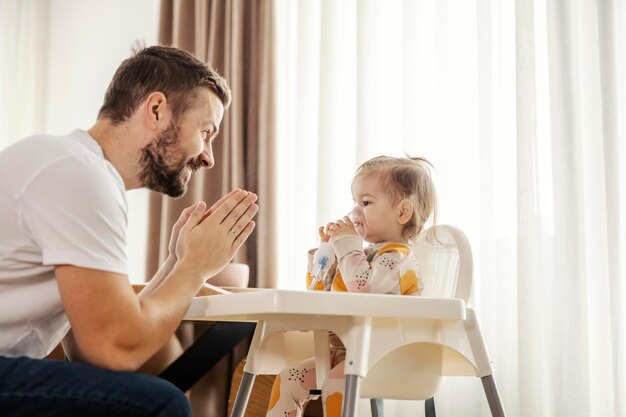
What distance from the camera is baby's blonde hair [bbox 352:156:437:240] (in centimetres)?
178

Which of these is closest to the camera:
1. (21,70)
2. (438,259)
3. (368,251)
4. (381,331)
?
(381,331)

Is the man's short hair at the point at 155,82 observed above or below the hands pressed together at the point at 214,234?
above

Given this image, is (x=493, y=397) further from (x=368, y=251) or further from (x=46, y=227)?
(x=46, y=227)

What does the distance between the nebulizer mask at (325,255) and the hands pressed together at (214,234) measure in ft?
1.49

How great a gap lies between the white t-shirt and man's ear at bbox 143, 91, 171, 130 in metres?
0.20

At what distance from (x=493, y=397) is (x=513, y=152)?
4.88 feet

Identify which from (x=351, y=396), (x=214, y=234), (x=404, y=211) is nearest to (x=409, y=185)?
(x=404, y=211)

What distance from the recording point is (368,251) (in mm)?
1692

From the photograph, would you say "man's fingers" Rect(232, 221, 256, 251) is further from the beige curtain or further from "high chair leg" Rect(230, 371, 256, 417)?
the beige curtain

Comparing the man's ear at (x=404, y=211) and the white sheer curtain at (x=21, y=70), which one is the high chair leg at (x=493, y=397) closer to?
the man's ear at (x=404, y=211)

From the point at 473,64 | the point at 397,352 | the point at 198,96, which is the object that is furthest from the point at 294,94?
the point at 397,352

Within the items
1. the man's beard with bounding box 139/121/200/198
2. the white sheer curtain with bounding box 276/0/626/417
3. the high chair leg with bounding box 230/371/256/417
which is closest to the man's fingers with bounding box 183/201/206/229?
the man's beard with bounding box 139/121/200/198

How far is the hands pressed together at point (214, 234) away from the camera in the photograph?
117 centimetres

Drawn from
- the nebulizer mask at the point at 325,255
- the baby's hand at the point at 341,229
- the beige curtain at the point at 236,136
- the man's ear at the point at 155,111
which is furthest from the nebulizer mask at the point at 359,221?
the beige curtain at the point at 236,136
